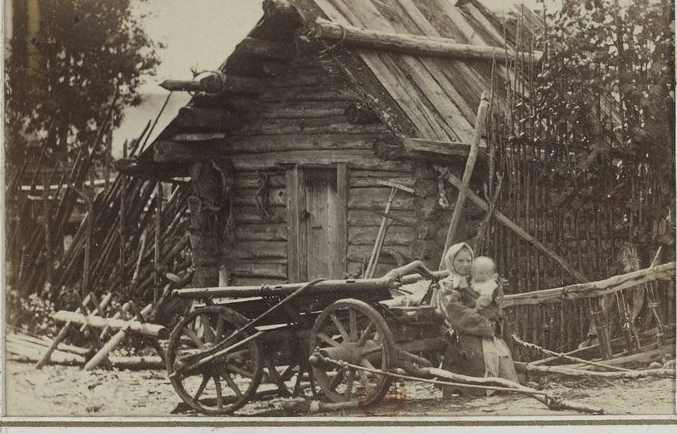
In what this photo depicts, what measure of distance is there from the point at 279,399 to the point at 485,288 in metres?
1.91

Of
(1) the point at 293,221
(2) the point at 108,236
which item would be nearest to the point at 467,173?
(1) the point at 293,221

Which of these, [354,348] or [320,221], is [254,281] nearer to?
[320,221]

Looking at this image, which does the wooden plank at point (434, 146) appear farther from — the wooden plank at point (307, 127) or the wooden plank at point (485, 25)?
the wooden plank at point (485, 25)

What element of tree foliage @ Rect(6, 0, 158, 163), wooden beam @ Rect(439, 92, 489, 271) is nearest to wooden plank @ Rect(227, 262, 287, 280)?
tree foliage @ Rect(6, 0, 158, 163)

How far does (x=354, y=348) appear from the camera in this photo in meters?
6.27

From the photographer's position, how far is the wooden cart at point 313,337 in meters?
6.27

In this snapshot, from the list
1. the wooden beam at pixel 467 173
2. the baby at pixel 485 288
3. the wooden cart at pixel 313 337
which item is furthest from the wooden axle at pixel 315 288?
the wooden beam at pixel 467 173

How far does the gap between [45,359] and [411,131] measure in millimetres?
3975

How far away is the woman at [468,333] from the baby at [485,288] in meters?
0.04

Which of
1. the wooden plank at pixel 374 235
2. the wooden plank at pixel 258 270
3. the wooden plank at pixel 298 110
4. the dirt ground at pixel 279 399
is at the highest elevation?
the wooden plank at pixel 298 110

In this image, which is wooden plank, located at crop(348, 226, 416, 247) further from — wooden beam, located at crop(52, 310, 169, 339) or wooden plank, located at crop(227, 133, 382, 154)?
wooden beam, located at crop(52, 310, 169, 339)

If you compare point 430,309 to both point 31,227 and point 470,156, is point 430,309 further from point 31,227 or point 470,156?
point 31,227

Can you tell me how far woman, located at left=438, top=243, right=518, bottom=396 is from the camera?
A: 6637mm

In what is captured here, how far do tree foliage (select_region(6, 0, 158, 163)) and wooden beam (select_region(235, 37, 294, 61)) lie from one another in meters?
0.89
